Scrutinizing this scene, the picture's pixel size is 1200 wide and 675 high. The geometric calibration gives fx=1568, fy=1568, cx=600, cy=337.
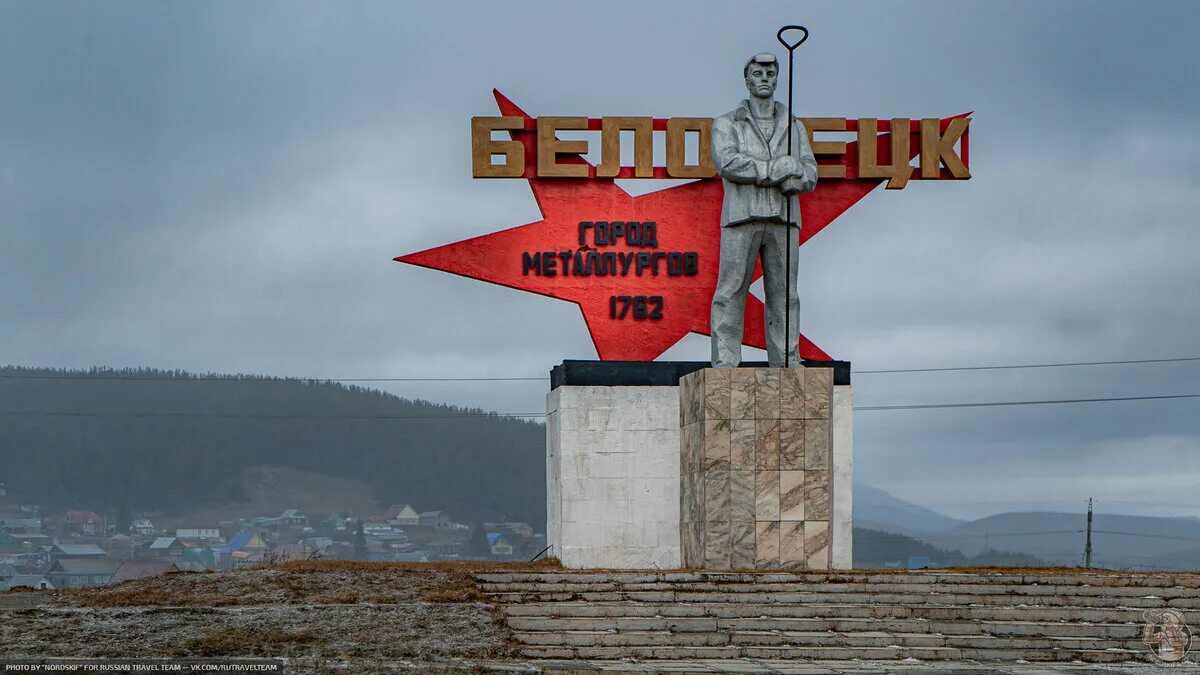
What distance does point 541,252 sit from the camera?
2405 cm

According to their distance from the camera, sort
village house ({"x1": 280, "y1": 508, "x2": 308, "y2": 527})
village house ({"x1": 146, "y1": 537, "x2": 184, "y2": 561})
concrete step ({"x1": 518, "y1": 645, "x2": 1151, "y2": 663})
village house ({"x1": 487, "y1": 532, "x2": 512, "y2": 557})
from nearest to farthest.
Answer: concrete step ({"x1": 518, "y1": 645, "x2": 1151, "y2": 663}) → village house ({"x1": 487, "y1": 532, "x2": 512, "y2": 557}) → village house ({"x1": 146, "y1": 537, "x2": 184, "y2": 561}) → village house ({"x1": 280, "y1": 508, "x2": 308, "y2": 527})

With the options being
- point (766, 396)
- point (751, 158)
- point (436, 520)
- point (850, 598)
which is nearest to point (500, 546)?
point (436, 520)

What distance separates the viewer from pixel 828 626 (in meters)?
16.8

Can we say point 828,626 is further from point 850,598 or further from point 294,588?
point 294,588

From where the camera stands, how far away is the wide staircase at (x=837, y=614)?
52.7ft

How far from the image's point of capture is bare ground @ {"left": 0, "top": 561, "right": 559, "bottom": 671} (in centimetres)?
1500

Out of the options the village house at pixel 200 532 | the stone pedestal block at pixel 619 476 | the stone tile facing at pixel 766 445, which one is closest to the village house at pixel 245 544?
the village house at pixel 200 532

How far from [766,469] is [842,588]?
270 centimetres

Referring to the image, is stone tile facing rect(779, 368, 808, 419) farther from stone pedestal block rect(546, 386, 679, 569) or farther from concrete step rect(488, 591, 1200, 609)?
concrete step rect(488, 591, 1200, 609)

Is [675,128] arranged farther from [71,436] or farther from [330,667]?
[71,436]

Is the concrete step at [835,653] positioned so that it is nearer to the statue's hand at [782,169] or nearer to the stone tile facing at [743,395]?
the stone tile facing at [743,395]

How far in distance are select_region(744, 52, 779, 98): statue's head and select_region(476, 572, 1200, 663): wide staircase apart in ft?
23.0

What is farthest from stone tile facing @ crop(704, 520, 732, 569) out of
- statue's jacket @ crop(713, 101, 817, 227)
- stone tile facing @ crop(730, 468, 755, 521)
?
statue's jacket @ crop(713, 101, 817, 227)

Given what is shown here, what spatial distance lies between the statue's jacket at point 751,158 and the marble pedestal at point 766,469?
2.54 meters
